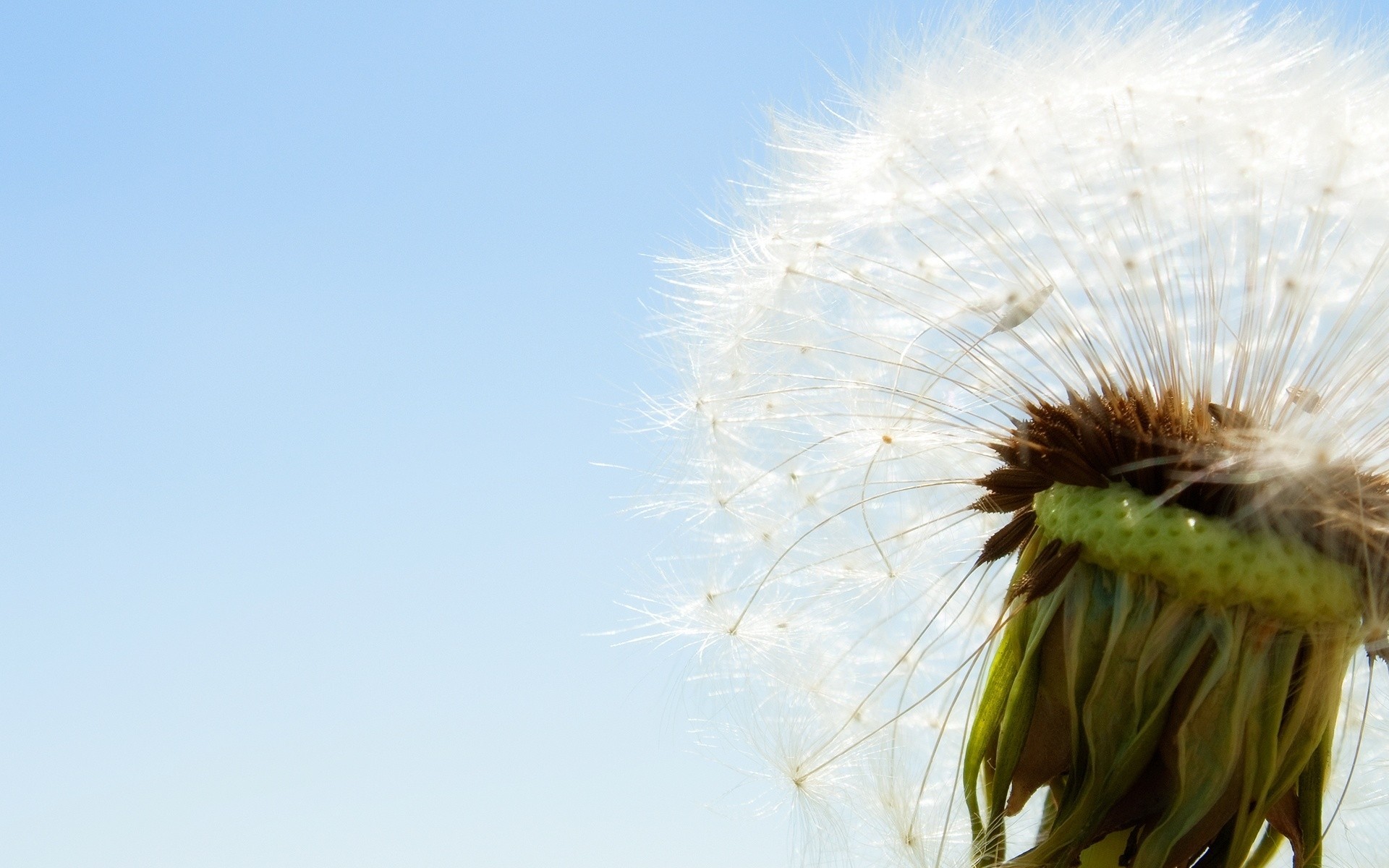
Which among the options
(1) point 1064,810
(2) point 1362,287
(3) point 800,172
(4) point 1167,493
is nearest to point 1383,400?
(2) point 1362,287

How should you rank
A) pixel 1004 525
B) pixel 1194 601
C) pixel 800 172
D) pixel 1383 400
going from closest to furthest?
pixel 1194 601
pixel 1383 400
pixel 1004 525
pixel 800 172

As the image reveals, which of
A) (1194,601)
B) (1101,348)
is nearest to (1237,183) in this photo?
(1101,348)

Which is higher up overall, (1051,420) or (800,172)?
(800,172)

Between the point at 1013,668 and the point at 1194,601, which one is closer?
the point at 1194,601

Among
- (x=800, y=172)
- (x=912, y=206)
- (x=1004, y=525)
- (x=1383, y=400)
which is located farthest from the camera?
(x=800, y=172)

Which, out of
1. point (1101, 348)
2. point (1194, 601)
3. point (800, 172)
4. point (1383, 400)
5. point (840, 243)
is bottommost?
point (1194, 601)

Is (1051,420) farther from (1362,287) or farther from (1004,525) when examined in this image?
(1362,287)
